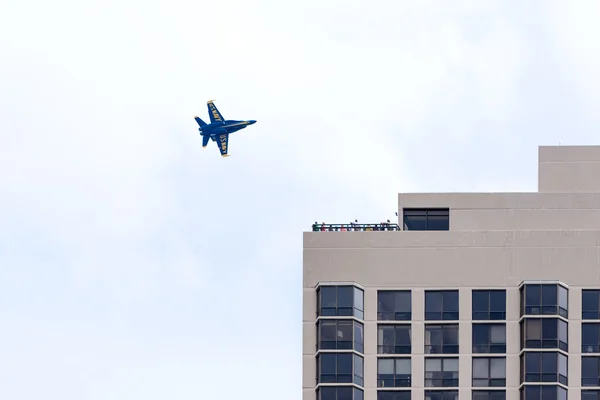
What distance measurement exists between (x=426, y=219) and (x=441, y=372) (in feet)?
40.7

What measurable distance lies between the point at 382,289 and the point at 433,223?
310 inches

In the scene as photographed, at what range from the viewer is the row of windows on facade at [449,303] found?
5138 inches

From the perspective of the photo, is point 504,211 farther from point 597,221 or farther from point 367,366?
point 367,366

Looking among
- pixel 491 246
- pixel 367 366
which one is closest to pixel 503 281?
pixel 491 246

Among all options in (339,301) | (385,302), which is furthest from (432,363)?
(339,301)

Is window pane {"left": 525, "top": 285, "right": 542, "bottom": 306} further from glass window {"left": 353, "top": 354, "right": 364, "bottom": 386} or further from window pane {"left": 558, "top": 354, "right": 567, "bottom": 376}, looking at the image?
glass window {"left": 353, "top": 354, "right": 364, "bottom": 386}

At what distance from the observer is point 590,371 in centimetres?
12938

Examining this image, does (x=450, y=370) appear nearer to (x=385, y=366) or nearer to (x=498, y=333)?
(x=498, y=333)

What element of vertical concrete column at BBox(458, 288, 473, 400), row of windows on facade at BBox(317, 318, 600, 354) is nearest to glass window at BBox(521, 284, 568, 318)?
row of windows on facade at BBox(317, 318, 600, 354)

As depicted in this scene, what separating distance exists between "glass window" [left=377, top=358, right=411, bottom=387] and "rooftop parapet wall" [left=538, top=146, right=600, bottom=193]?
1716cm

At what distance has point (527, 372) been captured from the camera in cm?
12912

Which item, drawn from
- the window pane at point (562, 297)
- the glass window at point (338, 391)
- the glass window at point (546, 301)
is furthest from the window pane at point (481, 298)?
the glass window at point (338, 391)

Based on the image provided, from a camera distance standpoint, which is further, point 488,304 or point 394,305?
point 394,305

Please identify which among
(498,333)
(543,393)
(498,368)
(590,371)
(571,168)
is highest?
(571,168)
